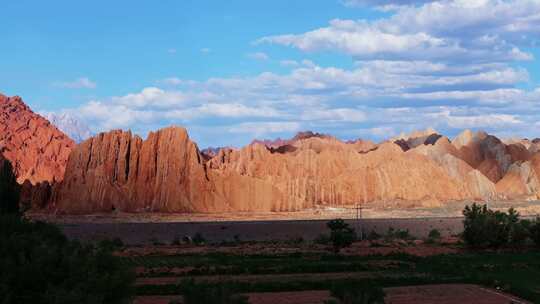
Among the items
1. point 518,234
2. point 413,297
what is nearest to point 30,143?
point 518,234

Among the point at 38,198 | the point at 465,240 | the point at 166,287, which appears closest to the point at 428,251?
the point at 465,240

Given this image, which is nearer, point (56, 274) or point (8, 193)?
point (56, 274)

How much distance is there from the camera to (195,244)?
51.5m

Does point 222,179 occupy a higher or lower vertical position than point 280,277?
higher

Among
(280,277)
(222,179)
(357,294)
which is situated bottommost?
(280,277)

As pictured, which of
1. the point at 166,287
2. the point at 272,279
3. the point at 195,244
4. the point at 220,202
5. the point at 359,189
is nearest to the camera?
the point at 166,287

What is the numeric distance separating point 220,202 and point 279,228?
2891 cm

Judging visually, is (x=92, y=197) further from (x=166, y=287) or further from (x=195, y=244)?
(x=166, y=287)

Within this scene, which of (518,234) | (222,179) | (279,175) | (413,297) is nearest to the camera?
(413,297)

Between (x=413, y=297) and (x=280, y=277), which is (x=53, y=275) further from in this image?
(x=280, y=277)

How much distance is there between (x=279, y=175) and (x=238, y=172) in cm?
1333

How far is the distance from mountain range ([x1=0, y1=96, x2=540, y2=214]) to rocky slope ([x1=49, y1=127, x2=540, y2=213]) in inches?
5.9

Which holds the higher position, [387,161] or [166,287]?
[387,161]

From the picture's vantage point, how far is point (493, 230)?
46.1 metres
